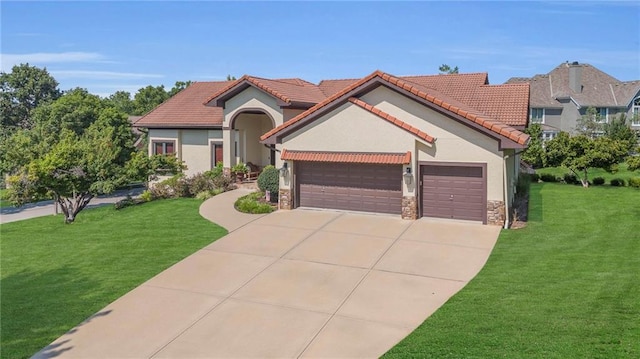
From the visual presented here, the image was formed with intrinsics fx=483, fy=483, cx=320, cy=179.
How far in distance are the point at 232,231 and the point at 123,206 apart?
29.2 feet

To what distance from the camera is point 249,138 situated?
28.4 meters

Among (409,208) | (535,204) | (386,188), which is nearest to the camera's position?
(409,208)

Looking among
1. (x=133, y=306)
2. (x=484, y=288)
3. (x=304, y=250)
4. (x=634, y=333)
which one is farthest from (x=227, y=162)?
(x=634, y=333)

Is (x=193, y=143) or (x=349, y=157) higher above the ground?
(x=193, y=143)

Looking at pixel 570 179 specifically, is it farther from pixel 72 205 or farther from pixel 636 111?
pixel 636 111

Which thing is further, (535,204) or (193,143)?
(193,143)

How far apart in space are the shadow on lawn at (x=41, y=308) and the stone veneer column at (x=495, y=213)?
482 inches

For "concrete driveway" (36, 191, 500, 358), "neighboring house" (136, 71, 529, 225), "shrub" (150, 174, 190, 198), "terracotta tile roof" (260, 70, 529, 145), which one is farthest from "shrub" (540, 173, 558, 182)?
"shrub" (150, 174, 190, 198)

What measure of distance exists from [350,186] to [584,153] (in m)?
13.9

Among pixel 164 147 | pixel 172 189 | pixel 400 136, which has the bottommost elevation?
pixel 172 189

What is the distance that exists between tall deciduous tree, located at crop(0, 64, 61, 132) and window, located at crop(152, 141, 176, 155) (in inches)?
1015

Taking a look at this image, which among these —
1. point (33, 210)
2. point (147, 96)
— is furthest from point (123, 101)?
point (33, 210)

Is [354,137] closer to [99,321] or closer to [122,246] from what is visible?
[122,246]

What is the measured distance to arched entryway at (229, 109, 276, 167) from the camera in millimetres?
26688
